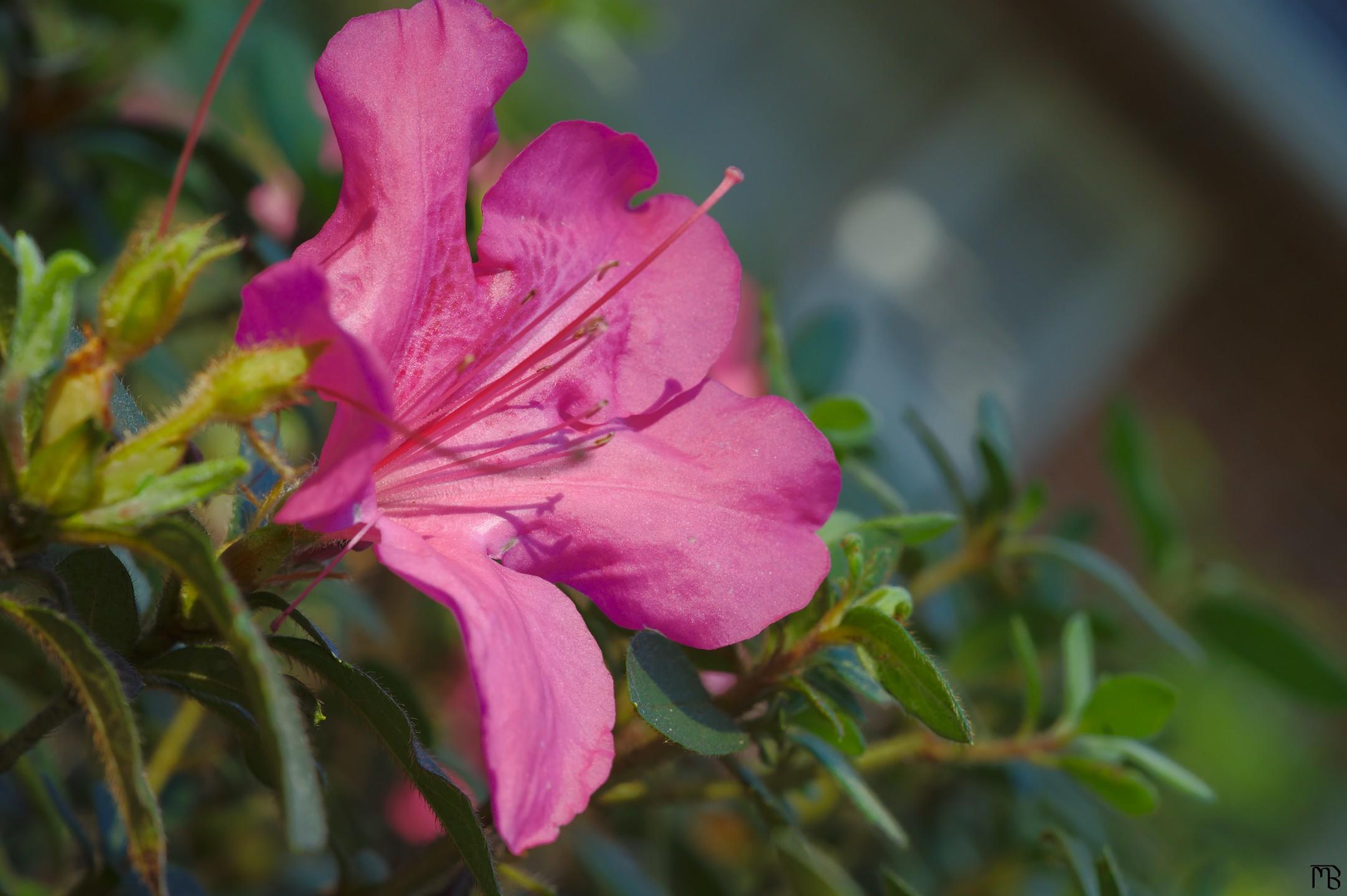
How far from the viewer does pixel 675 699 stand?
67 cm

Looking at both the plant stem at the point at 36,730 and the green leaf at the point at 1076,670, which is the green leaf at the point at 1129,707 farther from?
the plant stem at the point at 36,730

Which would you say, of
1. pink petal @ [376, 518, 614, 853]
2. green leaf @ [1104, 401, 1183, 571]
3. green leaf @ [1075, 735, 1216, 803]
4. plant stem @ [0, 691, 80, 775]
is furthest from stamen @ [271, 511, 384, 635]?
green leaf @ [1104, 401, 1183, 571]

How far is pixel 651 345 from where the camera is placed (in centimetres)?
75

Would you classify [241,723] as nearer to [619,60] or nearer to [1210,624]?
[1210,624]

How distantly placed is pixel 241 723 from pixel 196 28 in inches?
62.3

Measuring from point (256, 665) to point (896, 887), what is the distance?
54cm

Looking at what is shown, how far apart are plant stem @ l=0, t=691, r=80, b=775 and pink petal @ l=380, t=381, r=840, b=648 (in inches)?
8.0

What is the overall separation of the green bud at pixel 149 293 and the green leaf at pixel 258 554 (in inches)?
4.8

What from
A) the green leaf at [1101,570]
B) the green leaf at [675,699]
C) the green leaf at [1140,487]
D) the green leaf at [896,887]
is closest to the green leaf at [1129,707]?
the green leaf at [1101,570]

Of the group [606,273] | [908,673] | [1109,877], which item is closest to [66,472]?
[606,273]

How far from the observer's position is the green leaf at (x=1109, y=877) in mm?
808

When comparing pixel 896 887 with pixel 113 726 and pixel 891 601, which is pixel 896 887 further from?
pixel 113 726

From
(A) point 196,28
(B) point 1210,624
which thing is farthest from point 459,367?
(A) point 196,28

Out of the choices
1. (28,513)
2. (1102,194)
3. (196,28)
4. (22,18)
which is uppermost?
(1102,194)
